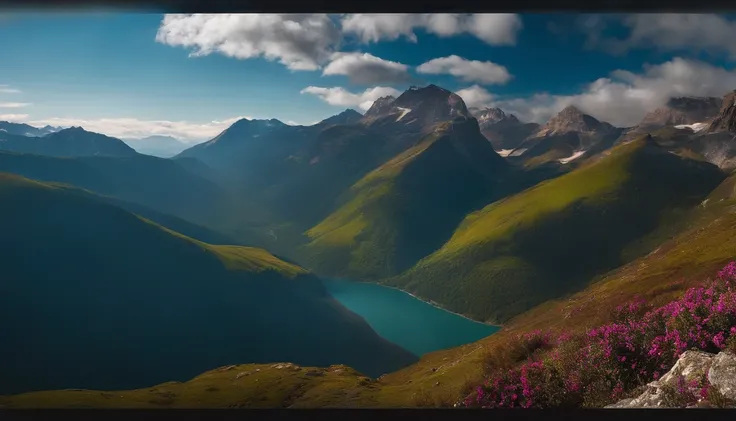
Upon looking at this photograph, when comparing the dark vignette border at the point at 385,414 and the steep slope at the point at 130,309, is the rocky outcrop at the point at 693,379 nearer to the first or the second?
the dark vignette border at the point at 385,414

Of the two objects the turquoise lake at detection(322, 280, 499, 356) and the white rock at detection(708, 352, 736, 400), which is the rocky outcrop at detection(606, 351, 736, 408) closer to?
the white rock at detection(708, 352, 736, 400)

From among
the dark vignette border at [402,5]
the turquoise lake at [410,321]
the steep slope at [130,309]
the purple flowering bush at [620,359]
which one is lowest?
the turquoise lake at [410,321]

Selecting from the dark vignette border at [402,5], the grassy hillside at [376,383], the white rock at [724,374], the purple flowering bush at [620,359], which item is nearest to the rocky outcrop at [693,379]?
the white rock at [724,374]

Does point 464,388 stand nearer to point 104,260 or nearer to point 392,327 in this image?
point 104,260

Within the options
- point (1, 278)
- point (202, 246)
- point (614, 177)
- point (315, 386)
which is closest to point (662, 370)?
point (315, 386)

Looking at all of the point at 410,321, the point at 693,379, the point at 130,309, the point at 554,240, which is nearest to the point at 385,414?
the point at 693,379

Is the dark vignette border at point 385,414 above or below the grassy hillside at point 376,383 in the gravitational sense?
above

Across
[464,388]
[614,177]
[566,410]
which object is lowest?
[464,388]
